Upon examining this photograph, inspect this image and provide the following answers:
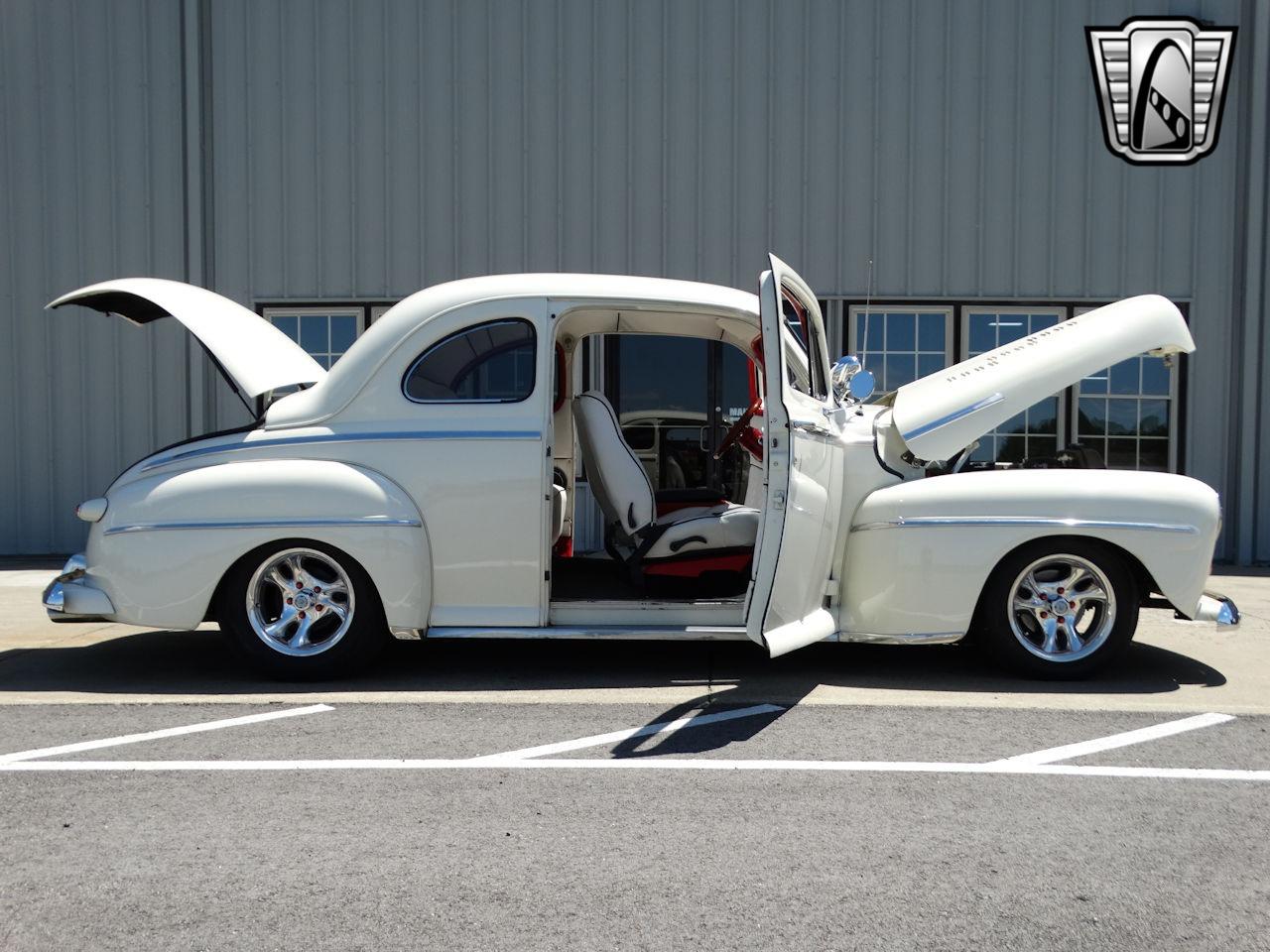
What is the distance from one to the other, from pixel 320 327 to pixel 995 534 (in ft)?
25.5

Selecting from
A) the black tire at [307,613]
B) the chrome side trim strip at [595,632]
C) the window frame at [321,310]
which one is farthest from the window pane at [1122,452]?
the black tire at [307,613]

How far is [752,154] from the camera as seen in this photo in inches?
433

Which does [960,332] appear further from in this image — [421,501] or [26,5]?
[26,5]

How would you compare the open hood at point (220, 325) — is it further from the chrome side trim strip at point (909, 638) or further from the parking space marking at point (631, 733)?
the chrome side trim strip at point (909, 638)

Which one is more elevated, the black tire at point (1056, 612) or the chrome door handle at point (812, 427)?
the chrome door handle at point (812, 427)

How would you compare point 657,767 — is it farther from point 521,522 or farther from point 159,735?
point 159,735

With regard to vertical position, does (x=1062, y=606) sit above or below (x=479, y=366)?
below

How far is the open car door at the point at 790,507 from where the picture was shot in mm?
5168

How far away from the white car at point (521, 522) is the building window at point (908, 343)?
5.14 m

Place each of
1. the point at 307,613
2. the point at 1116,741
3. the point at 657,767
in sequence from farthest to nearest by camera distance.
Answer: the point at 307,613 → the point at 1116,741 → the point at 657,767

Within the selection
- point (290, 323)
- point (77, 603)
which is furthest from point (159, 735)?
point (290, 323)

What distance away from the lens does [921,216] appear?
11.0 meters

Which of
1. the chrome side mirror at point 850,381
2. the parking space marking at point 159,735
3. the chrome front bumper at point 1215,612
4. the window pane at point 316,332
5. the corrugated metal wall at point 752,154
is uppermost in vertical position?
the corrugated metal wall at point 752,154

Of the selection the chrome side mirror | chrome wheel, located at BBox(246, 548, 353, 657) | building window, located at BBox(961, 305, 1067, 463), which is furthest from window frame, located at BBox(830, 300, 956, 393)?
chrome wheel, located at BBox(246, 548, 353, 657)
